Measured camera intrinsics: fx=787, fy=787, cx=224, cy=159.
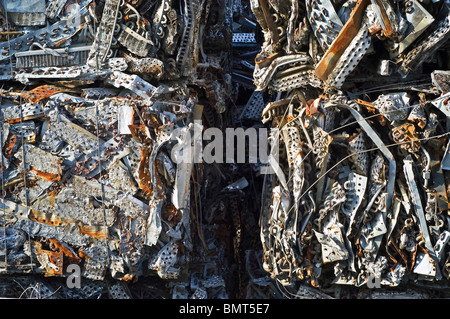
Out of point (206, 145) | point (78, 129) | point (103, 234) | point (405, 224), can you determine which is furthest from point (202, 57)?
point (405, 224)

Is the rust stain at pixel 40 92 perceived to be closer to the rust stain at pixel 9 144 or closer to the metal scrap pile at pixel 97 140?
the metal scrap pile at pixel 97 140

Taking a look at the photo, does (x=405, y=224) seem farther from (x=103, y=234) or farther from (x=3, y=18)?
(x=3, y=18)

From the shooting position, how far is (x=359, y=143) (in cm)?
792

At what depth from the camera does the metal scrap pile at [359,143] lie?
761cm

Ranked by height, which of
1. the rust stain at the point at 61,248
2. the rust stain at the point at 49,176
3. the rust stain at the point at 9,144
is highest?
the rust stain at the point at 9,144

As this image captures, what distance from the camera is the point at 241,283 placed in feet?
30.1

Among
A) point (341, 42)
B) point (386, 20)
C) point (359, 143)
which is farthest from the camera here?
point (359, 143)

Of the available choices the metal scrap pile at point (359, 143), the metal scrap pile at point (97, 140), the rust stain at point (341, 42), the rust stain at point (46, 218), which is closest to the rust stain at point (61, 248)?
the metal scrap pile at point (97, 140)

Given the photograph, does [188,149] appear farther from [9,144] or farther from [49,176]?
[9,144]

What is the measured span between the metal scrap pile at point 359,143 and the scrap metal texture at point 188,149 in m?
0.01

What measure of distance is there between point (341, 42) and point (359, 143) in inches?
40.7

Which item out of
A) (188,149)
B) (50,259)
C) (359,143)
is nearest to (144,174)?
(188,149)

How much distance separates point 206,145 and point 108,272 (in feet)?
5.81

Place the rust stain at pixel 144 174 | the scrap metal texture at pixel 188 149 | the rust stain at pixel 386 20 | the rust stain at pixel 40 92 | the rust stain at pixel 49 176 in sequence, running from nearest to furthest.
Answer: the rust stain at pixel 386 20
the scrap metal texture at pixel 188 149
the rust stain at pixel 144 174
the rust stain at pixel 49 176
the rust stain at pixel 40 92
